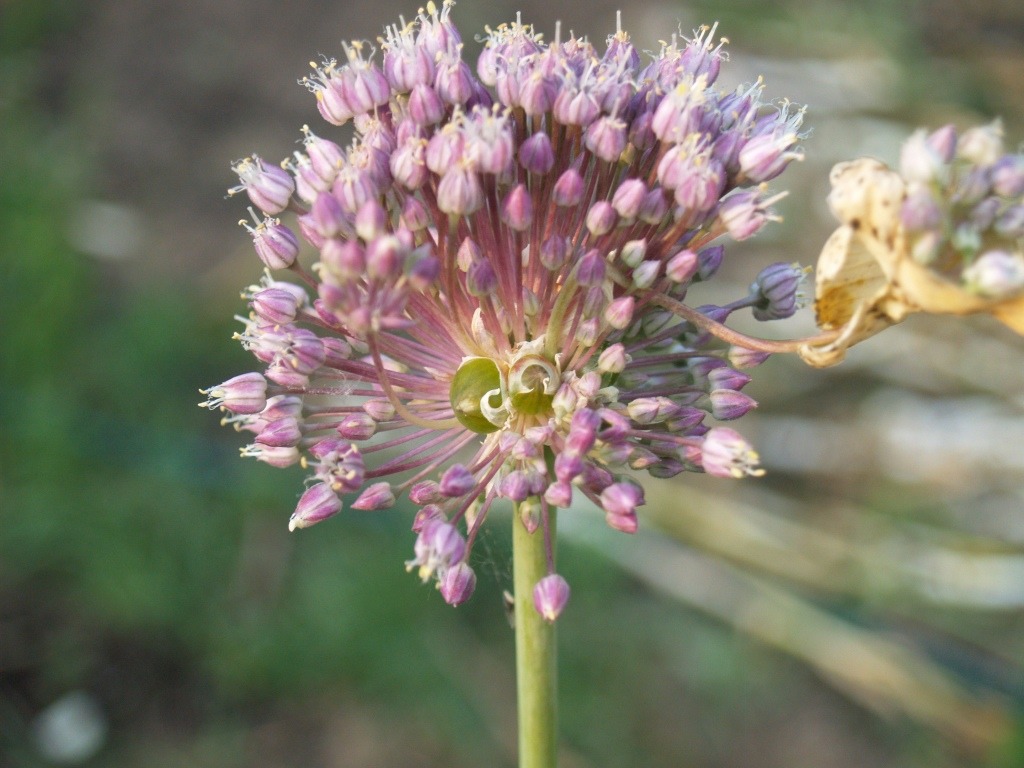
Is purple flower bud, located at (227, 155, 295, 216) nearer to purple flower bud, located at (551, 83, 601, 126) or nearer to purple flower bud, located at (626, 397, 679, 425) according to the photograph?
purple flower bud, located at (551, 83, 601, 126)

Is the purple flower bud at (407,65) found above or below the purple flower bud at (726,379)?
above

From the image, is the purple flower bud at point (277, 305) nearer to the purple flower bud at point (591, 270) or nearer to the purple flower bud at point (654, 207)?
the purple flower bud at point (591, 270)

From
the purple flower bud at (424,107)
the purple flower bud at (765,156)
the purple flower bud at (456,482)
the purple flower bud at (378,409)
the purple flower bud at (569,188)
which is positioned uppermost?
the purple flower bud at (424,107)

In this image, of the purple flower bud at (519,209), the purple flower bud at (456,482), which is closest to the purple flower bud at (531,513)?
the purple flower bud at (456,482)

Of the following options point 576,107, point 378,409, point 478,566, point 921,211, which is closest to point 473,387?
point 378,409

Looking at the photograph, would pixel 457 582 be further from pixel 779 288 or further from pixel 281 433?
pixel 779 288

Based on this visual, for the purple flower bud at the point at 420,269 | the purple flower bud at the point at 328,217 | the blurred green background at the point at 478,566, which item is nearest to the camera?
the purple flower bud at the point at 420,269

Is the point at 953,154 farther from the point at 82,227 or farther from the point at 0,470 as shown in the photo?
the point at 82,227
